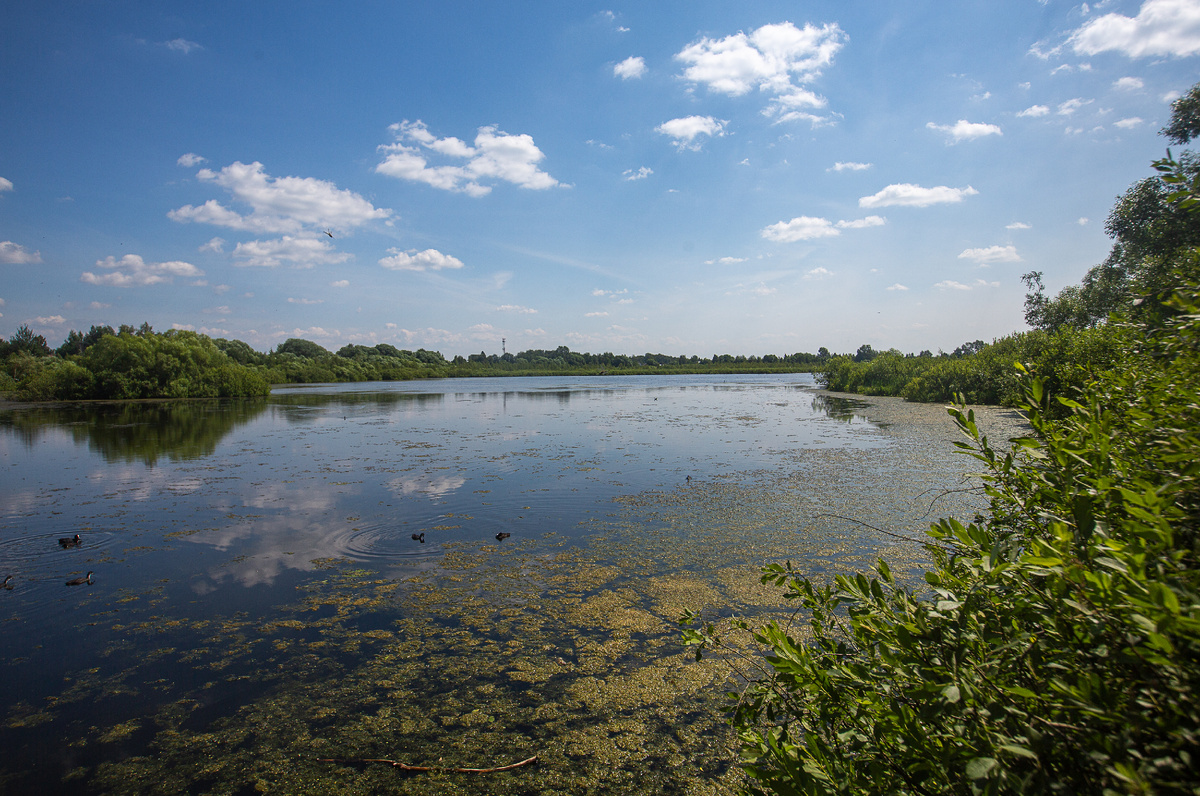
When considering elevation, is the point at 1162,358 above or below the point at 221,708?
above

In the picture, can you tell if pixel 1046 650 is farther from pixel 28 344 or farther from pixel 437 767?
pixel 28 344

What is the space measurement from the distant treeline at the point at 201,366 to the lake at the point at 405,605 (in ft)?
110

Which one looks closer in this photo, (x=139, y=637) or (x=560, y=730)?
(x=560, y=730)

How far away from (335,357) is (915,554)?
9566cm

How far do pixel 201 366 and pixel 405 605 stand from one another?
159ft

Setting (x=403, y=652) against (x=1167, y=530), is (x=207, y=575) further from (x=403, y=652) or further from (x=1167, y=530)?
(x=1167, y=530)

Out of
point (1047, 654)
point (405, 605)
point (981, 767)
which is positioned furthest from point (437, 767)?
point (1047, 654)

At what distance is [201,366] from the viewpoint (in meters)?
43.1

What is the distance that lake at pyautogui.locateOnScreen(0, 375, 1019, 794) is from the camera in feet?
12.1

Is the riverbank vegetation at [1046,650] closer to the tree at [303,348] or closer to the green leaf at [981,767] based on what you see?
the green leaf at [981,767]

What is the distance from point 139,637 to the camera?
17.6ft

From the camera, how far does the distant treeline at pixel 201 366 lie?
39500 mm

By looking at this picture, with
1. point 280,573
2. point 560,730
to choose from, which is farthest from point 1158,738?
point 280,573

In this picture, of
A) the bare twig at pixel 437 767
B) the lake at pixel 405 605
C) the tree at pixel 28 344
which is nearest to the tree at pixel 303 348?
the tree at pixel 28 344
